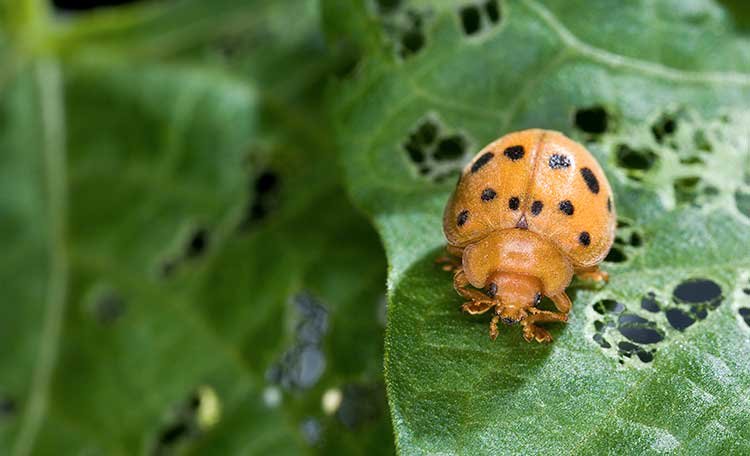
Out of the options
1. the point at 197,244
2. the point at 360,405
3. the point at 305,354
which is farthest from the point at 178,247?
the point at 360,405

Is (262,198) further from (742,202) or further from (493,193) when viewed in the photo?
(742,202)

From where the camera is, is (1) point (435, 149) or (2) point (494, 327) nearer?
(2) point (494, 327)

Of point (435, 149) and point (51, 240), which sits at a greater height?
point (435, 149)

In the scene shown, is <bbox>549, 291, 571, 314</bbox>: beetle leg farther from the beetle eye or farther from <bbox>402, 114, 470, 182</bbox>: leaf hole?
<bbox>402, 114, 470, 182</bbox>: leaf hole

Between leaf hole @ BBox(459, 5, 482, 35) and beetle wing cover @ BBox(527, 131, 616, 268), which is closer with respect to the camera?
beetle wing cover @ BBox(527, 131, 616, 268)

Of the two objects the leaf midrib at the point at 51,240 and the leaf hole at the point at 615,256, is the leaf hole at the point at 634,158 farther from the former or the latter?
the leaf midrib at the point at 51,240

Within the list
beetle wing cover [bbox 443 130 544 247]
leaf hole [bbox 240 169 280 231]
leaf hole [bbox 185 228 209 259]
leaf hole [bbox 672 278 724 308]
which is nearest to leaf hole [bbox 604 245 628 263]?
leaf hole [bbox 672 278 724 308]

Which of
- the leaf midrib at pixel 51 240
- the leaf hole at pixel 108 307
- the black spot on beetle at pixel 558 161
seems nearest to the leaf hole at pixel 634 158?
the black spot on beetle at pixel 558 161
